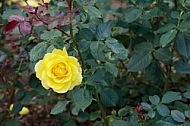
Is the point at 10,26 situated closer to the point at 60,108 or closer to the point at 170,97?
the point at 60,108

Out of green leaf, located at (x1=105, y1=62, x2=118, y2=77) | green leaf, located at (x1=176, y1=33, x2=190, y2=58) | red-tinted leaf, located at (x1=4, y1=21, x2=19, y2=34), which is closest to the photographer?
red-tinted leaf, located at (x1=4, y1=21, x2=19, y2=34)

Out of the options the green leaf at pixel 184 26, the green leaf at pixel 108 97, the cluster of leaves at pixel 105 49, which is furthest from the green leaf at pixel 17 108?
the green leaf at pixel 184 26

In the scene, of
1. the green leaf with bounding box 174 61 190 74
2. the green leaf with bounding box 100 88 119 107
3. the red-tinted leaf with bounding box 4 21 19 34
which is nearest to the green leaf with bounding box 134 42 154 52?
the green leaf with bounding box 174 61 190 74

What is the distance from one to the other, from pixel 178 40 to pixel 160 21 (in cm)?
40

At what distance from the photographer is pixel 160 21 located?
2.17 metres

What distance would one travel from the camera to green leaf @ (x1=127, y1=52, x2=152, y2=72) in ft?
6.17

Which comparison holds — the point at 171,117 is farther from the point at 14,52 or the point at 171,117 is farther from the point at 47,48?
the point at 14,52

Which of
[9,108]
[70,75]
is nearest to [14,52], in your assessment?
[9,108]

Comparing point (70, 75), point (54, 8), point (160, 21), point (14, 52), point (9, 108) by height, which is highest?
point (54, 8)

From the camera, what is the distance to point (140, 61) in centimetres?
189

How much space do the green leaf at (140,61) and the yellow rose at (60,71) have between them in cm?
50

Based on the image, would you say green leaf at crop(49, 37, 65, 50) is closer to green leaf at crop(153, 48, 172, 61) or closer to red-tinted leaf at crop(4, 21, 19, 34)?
red-tinted leaf at crop(4, 21, 19, 34)

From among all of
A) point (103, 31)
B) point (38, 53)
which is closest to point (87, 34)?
point (103, 31)

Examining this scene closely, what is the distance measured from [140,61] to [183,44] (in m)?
0.21
